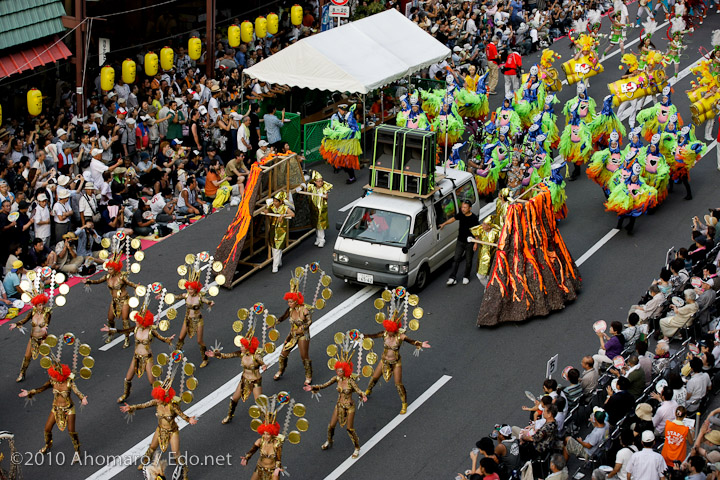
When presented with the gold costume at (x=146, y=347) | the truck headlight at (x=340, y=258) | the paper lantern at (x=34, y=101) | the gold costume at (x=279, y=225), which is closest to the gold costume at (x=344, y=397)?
the gold costume at (x=146, y=347)

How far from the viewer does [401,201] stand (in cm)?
2111

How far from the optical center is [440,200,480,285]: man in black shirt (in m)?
21.1

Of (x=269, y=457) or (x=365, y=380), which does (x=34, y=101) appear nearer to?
(x=365, y=380)

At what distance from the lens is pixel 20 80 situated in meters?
24.7

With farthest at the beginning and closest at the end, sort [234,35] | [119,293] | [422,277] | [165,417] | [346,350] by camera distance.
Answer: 1. [234,35]
2. [422,277]
3. [119,293]
4. [346,350]
5. [165,417]

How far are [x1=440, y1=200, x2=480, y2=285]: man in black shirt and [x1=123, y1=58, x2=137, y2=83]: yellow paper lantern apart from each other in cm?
880

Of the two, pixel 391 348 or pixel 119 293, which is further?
pixel 119 293

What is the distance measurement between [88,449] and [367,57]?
13615 millimetres

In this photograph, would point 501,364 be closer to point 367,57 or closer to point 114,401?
point 114,401

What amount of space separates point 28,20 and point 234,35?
6105 millimetres

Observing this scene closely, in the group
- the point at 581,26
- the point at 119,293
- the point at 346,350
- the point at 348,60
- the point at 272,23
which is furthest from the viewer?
the point at 581,26

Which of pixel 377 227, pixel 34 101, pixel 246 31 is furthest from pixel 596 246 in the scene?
pixel 34 101

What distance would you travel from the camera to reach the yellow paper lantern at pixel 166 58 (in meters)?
26.5

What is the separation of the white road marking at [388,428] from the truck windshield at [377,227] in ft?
10.4
